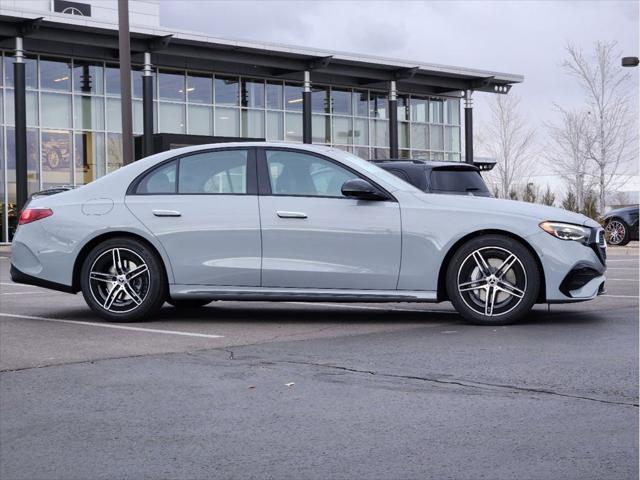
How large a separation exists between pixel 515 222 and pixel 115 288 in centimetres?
346

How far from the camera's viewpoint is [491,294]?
8336mm

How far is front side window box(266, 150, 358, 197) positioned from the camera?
8.76 m

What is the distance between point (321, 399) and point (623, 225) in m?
22.6

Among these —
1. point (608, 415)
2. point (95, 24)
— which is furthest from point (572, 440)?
point (95, 24)

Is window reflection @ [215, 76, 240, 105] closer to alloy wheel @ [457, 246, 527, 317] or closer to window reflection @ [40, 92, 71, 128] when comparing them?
window reflection @ [40, 92, 71, 128]

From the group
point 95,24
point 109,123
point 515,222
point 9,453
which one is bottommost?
point 9,453

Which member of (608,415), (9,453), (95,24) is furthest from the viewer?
(95,24)

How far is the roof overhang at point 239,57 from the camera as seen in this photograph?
109 ft

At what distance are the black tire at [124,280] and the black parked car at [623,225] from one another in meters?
19.9

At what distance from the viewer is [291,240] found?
28.3 feet

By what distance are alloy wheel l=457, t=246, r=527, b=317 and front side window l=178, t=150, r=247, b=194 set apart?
2071mm

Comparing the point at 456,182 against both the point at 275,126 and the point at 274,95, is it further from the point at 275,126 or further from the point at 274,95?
the point at 274,95

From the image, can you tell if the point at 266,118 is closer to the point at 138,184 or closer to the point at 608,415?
the point at 138,184

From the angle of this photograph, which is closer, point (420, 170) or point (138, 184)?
point (138, 184)
